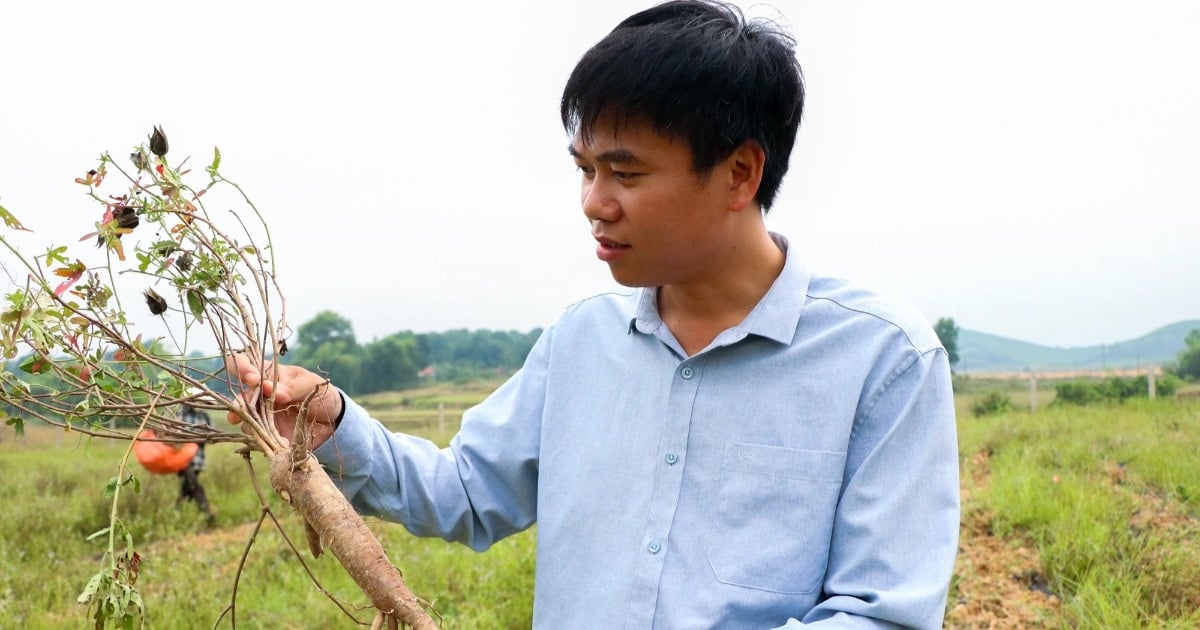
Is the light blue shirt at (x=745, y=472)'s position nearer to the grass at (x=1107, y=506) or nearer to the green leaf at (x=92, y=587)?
the green leaf at (x=92, y=587)

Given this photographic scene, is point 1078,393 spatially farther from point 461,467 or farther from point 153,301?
point 153,301

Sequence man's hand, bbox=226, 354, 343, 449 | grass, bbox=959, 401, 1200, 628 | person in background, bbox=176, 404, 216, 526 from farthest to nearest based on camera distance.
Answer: person in background, bbox=176, 404, 216, 526
grass, bbox=959, 401, 1200, 628
man's hand, bbox=226, 354, 343, 449

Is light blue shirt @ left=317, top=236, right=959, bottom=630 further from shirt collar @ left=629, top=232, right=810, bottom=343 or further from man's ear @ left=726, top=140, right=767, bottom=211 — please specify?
man's ear @ left=726, top=140, right=767, bottom=211

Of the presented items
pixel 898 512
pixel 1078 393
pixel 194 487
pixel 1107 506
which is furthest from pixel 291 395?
pixel 1078 393

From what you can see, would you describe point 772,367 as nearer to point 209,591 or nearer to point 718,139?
point 718,139

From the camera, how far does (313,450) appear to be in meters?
2.04

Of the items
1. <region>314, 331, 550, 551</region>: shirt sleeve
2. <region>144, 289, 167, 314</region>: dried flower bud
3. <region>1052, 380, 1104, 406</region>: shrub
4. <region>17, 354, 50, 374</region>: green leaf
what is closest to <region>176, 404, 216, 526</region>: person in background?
<region>17, 354, 50, 374</region>: green leaf

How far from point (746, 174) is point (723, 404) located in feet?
1.42

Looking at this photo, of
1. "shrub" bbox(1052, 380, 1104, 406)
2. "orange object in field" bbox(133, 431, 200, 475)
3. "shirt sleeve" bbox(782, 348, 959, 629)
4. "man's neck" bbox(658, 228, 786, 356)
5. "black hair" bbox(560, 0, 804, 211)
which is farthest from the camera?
"shrub" bbox(1052, 380, 1104, 406)

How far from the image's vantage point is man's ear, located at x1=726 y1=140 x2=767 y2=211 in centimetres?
183

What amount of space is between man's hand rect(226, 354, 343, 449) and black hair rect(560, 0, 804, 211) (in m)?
0.75

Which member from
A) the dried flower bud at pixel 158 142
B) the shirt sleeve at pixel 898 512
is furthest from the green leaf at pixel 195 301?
the shirt sleeve at pixel 898 512

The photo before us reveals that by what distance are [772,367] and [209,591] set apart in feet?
13.0

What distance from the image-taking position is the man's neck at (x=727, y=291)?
6.26 ft
